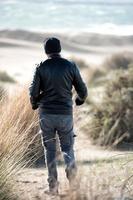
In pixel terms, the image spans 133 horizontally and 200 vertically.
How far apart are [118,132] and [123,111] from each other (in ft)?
1.48

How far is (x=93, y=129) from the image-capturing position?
12.5m

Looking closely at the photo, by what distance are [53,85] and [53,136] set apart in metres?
0.51

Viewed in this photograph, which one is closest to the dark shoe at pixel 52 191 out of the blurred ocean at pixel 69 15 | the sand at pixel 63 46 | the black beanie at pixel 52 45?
the black beanie at pixel 52 45

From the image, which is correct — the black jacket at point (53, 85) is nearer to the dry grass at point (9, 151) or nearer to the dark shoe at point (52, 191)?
the dry grass at point (9, 151)

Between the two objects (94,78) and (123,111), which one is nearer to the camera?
(123,111)

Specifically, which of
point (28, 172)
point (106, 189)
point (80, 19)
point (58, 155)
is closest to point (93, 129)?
point (58, 155)

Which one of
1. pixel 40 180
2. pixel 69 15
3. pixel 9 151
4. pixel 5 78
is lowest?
pixel 69 15

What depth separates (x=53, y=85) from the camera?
7594 mm

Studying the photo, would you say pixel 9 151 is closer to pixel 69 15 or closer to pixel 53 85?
pixel 53 85

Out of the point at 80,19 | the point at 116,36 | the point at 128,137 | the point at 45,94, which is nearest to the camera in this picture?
the point at 45,94

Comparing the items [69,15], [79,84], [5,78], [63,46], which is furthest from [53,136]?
[69,15]

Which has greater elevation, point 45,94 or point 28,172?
point 45,94

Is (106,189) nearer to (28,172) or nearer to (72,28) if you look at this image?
(28,172)

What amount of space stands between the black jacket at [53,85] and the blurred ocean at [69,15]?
50866 millimetres
